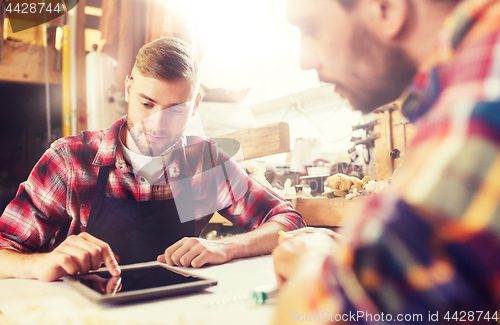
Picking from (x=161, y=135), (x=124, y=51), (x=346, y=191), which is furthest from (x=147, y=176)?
(x=124, y=51)

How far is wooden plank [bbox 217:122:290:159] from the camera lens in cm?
136

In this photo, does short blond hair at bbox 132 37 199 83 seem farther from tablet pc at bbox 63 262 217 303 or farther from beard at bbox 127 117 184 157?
tablet pc at bbox 63 262 217 303

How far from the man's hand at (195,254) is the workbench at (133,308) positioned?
194 millimetres

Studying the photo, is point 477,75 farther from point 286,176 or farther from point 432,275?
point 286,176

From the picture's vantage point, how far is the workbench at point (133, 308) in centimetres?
44

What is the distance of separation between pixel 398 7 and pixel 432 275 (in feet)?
1.04

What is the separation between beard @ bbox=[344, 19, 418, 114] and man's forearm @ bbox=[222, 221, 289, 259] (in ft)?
1.84

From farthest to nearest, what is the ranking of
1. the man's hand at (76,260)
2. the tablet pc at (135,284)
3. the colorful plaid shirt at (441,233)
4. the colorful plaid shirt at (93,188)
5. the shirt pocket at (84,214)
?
1. the shirt pocket at (84,214)
2. the colorful plaid shirt at (93,188)
3. the man's hand at (76,260)
4. the tablet pc at (135,284)
5. the colorful plaid shirt at (441,233)

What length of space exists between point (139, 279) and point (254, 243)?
0.40 metres

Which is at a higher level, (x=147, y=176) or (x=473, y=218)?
(x=473, y=218)

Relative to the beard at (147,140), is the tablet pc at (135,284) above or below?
below

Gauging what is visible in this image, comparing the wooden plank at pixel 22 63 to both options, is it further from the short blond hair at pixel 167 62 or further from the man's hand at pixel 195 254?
the man's hand at pixel 195 254

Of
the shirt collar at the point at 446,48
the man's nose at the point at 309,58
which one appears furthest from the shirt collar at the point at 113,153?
the shirt collar at the point at 446,48

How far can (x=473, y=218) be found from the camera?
0.64 feet
